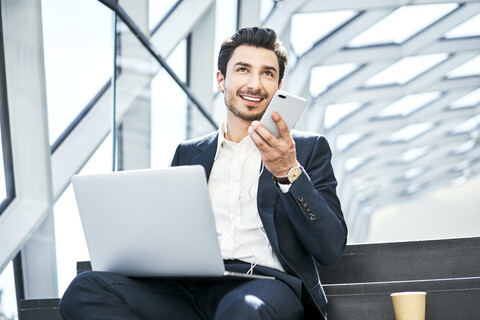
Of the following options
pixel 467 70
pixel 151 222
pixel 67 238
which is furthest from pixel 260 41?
pixel 467 70

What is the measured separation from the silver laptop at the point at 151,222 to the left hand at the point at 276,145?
0.72 feet

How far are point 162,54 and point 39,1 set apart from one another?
2592 mm

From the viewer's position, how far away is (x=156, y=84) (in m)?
5.38

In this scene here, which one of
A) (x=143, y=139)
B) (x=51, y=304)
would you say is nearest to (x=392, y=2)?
(x=143, y=139)

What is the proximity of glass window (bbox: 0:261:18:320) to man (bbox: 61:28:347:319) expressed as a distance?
1067 mm

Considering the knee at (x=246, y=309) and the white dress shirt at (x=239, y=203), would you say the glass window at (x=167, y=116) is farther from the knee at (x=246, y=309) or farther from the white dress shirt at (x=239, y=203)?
the knee at (x=246, y=309)

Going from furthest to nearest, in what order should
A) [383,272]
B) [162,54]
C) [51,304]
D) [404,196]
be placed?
[404,196] < [162,54] < [383,272] < [51,304]

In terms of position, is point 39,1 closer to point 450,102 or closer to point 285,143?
point 285,143

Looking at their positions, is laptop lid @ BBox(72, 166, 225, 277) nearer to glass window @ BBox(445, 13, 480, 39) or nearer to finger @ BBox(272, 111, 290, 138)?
finger @ BBox(272, 111, 290, 138)

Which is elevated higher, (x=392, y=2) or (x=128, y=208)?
(x=392, y=2)

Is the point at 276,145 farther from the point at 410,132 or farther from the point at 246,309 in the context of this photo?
the point at 410,132

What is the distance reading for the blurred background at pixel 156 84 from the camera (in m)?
3.43

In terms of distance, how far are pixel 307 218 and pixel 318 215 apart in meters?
0.04

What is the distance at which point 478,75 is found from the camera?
14945 millimetres
